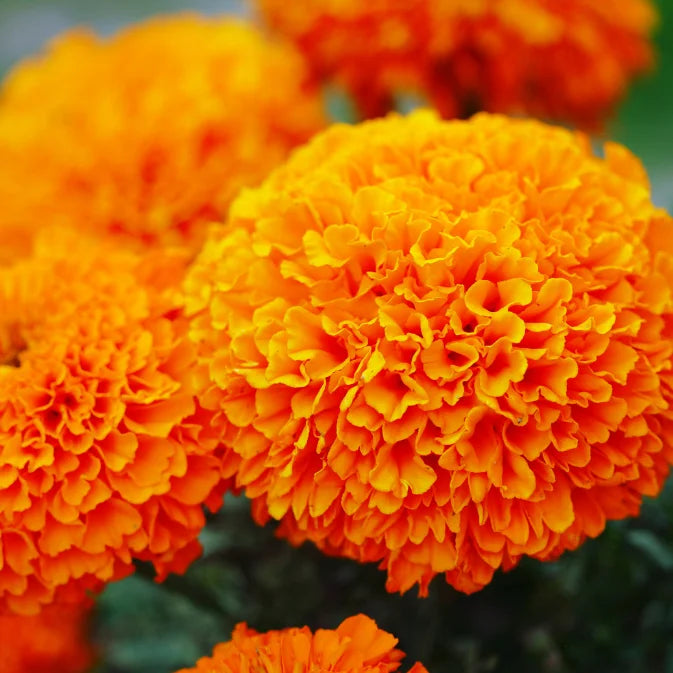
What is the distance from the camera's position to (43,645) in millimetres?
1445

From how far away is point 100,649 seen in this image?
1.59 m

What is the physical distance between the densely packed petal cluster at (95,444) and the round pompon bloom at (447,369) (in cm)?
5

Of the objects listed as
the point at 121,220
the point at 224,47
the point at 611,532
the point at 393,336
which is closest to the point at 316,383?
the point at 393,336

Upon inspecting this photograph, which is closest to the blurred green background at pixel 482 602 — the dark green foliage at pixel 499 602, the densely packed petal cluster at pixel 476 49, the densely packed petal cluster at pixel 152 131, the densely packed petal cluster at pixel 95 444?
the dark green foliage at pixel 499 602

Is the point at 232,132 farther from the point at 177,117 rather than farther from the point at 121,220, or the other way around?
the point at 121,220

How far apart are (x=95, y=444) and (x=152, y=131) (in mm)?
587

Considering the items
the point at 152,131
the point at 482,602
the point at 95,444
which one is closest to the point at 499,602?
the point at 482,602

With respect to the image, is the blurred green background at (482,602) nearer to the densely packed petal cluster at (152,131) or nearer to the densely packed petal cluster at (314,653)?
the densely packed petal cluster at (314,653)

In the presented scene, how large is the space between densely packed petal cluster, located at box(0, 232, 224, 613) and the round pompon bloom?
0.05 metres

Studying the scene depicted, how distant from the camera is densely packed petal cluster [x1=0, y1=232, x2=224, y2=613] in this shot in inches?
35.3

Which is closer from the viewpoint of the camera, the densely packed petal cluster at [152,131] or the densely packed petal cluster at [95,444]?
the densely packed petal cluster at [95,444]

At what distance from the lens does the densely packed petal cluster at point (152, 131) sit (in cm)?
132

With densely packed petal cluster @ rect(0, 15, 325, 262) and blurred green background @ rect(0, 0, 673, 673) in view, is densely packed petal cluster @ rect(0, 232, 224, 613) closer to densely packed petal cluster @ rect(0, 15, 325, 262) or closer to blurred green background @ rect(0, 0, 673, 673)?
blurred green background @ rect(0, 0, 673, 673)

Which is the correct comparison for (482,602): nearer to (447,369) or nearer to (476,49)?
(447,369)
